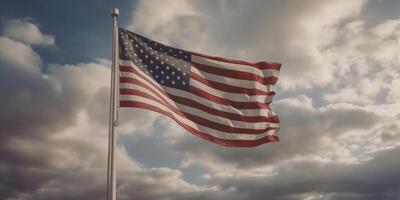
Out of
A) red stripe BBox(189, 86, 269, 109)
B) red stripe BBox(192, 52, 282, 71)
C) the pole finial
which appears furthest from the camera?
red stripe BBox(192, 52, 282, 71)

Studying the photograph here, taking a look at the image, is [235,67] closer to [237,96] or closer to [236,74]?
[236,74]

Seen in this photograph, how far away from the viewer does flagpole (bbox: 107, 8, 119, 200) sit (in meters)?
18.3

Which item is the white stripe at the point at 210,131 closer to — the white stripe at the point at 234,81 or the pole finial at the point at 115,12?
the white stripe at the point at 234,81

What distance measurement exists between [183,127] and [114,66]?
182 inches

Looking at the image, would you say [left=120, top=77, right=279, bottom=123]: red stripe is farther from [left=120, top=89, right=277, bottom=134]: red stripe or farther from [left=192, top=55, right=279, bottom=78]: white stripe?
[left=192, top=55, right=279, bottom=78]: white stripe

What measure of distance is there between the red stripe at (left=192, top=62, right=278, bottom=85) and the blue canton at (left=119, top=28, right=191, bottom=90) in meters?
0.88

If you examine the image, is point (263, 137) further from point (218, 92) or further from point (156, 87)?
point (156, 87)

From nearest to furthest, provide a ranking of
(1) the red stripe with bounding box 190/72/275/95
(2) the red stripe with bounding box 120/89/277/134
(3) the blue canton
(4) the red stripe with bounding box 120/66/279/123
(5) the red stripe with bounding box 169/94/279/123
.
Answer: (2) the red stripe with bounding box 120/89/277/134, (4) the red stripe with bounding box 120/66/279/123, (3) the blue canton, (5) the red stripe with bounding box 169/94/279/123, (1) the red stripe with bounding box 190/72/275/95

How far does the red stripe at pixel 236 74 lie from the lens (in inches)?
985

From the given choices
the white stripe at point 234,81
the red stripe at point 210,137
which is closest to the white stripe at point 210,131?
the red stripe at point 210,137

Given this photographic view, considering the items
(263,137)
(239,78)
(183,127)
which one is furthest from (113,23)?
(263,137)

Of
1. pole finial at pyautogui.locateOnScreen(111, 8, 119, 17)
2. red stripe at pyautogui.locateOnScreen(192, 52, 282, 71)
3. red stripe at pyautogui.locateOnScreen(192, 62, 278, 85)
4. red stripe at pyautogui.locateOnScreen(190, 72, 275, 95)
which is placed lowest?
red stripe at pyautogui.locateOnScreen(190, 72, 275, 95)

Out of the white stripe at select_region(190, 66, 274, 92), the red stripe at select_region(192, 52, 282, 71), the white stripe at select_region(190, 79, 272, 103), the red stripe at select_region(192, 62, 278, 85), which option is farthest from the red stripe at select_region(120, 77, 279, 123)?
the red stripe at select_region(192, 52, 282, 71)

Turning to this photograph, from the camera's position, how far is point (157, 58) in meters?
23.4
